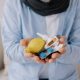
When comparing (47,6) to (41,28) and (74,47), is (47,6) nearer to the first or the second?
(41,28)

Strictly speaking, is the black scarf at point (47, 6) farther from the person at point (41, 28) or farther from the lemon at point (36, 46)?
the lemon at point (36, 46)

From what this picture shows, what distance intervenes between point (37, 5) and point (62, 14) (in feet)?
0.37

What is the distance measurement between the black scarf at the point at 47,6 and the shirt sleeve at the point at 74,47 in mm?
71

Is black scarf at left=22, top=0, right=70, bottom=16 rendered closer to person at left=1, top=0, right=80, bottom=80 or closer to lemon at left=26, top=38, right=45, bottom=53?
person at left=1, top=0, right=80, bottom=80

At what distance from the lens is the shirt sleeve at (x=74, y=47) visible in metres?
0.90

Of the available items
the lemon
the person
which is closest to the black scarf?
the person

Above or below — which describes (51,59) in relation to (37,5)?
below

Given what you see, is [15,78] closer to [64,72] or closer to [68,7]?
[64,72]

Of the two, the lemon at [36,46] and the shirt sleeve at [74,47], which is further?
the shirt sleeve at [74,47]

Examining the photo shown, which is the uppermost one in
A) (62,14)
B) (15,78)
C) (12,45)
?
(62,14)

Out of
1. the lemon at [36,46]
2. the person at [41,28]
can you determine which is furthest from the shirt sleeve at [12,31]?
the lemon at [36,46]

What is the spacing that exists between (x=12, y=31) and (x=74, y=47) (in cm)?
27

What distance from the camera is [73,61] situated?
0.94 m

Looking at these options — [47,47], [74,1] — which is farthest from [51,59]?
[74,1]
